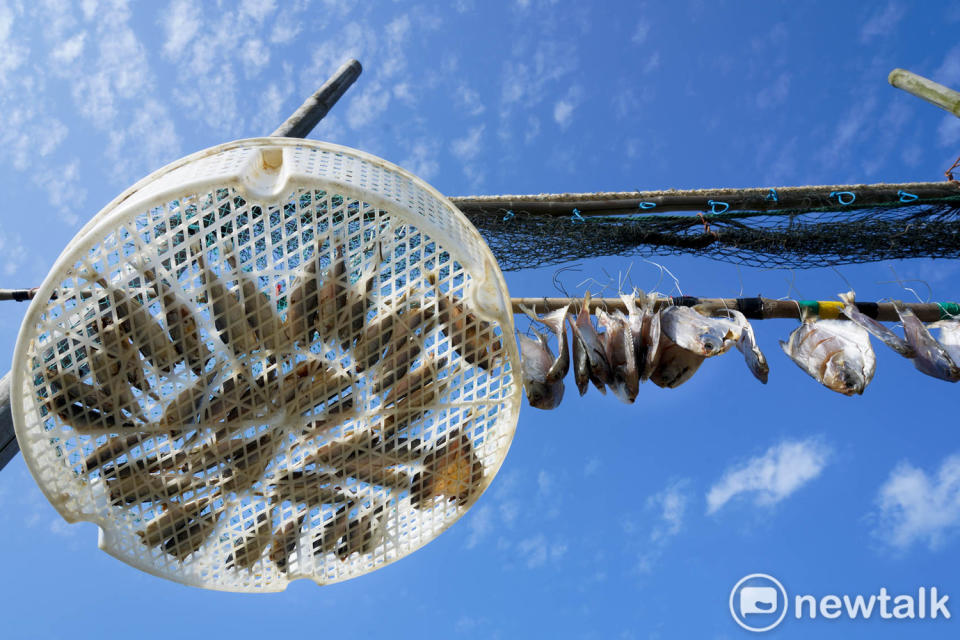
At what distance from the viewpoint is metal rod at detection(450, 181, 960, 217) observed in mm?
3746

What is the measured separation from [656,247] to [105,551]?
285cm

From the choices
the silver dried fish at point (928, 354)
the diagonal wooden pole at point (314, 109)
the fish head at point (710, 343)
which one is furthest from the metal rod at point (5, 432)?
the silver dried fish at point (928, 354)

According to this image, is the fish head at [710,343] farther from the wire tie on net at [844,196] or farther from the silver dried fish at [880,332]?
the wire tie on net at [844,196]

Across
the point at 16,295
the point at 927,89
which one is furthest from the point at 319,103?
the point at 927,89

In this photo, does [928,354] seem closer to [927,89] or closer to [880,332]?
[880,332]

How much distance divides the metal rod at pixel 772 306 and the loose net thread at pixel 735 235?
1.46ft

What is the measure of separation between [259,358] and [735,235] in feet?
8.82

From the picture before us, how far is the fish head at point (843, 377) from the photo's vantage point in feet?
10.3

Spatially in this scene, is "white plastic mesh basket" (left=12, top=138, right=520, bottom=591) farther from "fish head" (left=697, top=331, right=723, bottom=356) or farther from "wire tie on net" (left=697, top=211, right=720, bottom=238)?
"wire tie on net" (left=697, top=211, right=720, bottom=238)

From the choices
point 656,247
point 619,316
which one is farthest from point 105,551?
point 656,247

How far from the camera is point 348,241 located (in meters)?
2.02

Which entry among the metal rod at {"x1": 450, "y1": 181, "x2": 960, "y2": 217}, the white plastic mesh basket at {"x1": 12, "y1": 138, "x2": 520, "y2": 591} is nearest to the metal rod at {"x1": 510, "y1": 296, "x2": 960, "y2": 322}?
the metal rod at {"x1": 450, "y1": 181, "x2": 960, "y2": 217}

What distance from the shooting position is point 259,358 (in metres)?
2.07

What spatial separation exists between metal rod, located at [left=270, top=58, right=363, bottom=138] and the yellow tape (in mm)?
2781
